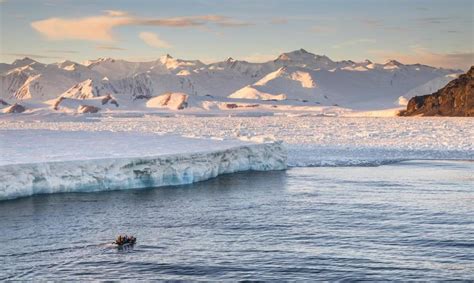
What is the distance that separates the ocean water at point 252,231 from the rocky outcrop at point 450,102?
4522 inches

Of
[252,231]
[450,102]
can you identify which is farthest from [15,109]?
[252,231]

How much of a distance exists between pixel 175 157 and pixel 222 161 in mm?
3607

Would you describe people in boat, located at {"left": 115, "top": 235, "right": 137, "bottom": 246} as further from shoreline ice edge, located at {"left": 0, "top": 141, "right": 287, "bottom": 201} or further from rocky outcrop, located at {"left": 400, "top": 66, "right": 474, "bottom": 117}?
rocky outcrop, located at {"left": 400, "top": 66, "right": 474, "bottom": 117}

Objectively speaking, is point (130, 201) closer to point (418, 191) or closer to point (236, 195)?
point (236, 195)

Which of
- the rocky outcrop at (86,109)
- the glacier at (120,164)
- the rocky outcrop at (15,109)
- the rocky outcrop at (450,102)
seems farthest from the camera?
the rocky outcrop at (86,109)

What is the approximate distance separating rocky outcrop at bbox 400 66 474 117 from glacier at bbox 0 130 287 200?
356 feet

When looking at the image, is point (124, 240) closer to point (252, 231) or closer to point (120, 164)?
point (252, 231)

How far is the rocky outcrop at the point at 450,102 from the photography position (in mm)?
136875

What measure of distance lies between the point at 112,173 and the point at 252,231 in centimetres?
902

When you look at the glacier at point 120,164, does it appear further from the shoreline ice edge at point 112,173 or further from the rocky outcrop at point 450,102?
the rocky outcrop at point 450,102

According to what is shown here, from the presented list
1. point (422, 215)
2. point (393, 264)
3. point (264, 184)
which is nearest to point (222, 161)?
point (264, 184)

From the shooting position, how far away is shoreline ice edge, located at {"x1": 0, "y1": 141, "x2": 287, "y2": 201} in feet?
76.8

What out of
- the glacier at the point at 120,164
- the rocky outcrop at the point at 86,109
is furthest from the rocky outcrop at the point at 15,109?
the glacier at the point at 120,164

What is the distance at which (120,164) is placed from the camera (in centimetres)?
2562
